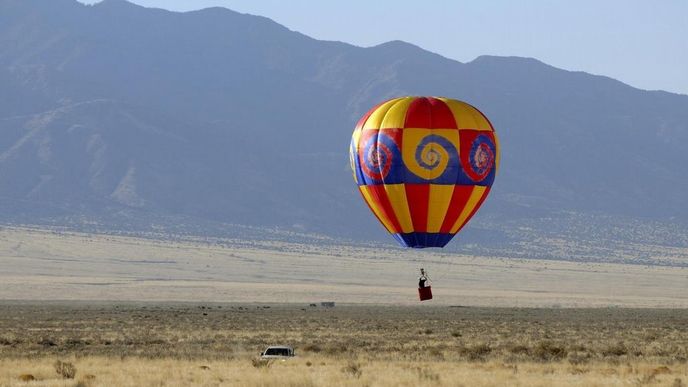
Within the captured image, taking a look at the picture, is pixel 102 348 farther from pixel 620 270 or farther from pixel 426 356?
pixel 620 270

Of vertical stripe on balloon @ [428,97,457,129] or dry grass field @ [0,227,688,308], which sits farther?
dry grass field @ [0,227,688,308]

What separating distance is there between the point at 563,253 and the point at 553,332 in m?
141

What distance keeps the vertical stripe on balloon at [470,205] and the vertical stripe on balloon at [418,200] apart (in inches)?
48.5

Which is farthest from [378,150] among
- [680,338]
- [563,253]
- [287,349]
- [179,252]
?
[563,253]

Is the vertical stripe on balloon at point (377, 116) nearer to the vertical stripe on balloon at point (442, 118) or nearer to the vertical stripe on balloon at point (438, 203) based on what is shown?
the vertical stripe on balloon at point (442, 118)

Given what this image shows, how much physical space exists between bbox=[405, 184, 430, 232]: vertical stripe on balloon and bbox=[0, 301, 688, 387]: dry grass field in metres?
3.78

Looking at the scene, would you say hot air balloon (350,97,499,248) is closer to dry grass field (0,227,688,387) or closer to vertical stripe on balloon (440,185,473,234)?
vertical stripe on balloon (440,185,473,234)

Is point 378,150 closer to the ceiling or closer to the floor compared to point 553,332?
closer to the ceiling

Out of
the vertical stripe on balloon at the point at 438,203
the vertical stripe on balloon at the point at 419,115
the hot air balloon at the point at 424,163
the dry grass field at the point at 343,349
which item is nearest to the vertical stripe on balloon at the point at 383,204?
the hot air balloon at the point at 424,163

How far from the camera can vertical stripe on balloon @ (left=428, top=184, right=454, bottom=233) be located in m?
40.4

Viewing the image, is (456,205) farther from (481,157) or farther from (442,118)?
(442,118)

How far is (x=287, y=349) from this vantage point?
137 feet

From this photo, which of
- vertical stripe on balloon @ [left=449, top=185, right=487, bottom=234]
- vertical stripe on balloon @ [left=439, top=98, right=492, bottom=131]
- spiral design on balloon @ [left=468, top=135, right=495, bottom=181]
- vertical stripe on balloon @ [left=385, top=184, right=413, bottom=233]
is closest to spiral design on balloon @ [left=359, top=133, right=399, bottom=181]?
vertical stripe on balloon @ [left=385, top=184, right=413, bottom=233]

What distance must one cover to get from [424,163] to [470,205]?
2180mm
